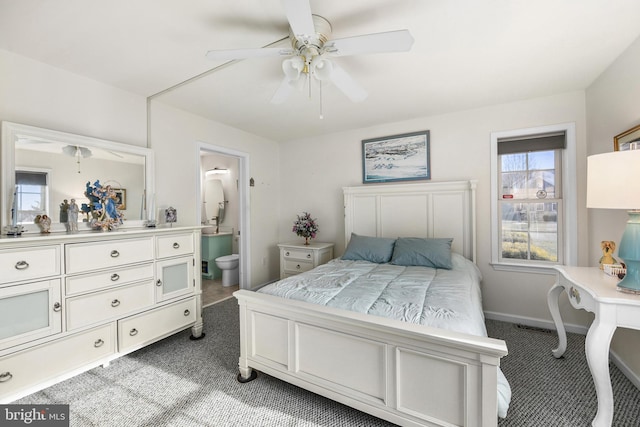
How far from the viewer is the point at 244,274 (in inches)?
152

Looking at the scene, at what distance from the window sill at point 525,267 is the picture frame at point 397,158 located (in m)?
1.24

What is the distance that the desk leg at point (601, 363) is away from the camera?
1393 mm

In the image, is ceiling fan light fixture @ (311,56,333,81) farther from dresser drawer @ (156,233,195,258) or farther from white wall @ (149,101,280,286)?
white wall @ (149,101,280,286)

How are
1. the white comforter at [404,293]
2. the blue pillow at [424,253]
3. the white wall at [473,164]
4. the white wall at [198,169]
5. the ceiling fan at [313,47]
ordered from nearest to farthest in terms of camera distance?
the ceiling fan at [313,47] < the white comforter at [404,293] < the blue pillow at [424,253] < the white wall at [473,164] < the white wall at [198,169]

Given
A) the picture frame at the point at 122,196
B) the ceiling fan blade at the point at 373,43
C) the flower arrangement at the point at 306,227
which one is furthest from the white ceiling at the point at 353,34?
the flower arrangement at the point at 306,227

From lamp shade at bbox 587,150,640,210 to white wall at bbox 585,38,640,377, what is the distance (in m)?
0.63

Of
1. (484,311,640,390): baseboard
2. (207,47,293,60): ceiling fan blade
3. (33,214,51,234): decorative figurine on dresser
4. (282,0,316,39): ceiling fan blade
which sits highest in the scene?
(282,0,316,39): ceiling fan blade

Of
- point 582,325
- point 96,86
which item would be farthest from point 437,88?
point 96,86

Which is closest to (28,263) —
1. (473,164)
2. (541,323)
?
(473,164)

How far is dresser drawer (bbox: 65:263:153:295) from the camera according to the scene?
1.87 meters

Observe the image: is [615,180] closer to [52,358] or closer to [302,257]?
[302,257]

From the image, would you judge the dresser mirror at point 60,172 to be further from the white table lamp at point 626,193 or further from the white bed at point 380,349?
the white table lamp at point 626,193

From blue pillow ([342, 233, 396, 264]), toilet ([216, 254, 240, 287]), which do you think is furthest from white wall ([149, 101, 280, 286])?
blue pillow ([342, 233, 396, 264])

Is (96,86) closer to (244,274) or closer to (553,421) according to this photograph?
(244,274)
